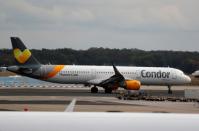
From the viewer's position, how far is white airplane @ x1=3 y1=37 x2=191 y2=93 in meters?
64.9

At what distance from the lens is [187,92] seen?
4712 centimetres

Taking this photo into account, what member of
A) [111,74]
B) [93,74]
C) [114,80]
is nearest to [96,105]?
[114,80]

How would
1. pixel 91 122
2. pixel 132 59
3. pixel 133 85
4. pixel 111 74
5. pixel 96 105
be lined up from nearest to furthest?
1. pixel 91 122
2. pixel 96 105
3. pixel 133 85
4. pixel 111 74
5. pixel 132 59

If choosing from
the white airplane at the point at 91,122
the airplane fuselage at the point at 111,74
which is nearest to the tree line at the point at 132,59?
the airplane fuselage at the point at 111,74

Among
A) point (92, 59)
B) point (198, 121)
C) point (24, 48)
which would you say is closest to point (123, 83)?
point (24, 48)

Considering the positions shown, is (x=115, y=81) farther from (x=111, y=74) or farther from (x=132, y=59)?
(x=132, y=59)

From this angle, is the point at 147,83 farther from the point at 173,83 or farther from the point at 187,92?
the point at 187,92

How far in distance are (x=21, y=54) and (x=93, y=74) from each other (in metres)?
9.82

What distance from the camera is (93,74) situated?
219 ft

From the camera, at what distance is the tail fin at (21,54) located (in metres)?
65.9

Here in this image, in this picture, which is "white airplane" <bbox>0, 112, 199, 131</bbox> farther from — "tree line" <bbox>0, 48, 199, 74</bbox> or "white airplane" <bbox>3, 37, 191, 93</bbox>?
"tree line" <bbox>0, 48, 199, 74</bbox>

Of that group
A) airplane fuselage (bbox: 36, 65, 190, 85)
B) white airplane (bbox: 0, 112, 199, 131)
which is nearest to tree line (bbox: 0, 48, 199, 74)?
airplane fuselage (bbox: 36, 65, 190, 85)

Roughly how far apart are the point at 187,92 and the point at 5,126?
136 feet

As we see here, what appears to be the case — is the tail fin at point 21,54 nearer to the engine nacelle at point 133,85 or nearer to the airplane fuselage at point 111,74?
the airplane fuselage at point 111,74
